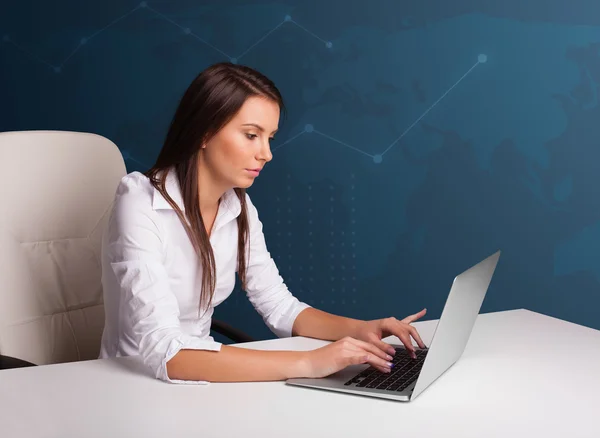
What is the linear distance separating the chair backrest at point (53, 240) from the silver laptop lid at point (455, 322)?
105 centimetres

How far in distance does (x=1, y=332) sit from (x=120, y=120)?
6.23 ft

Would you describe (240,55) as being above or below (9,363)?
above

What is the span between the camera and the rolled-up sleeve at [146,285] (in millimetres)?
1495

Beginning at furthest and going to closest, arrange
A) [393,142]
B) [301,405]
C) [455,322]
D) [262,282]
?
[393,142] → [262,282] → [455,322] → [301,405]

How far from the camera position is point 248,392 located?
140cm

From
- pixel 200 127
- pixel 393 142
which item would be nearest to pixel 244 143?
pixel 200 127

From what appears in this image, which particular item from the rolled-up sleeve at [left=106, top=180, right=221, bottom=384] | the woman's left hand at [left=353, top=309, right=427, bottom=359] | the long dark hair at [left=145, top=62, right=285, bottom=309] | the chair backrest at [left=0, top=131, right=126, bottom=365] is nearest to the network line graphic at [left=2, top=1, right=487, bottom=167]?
the chair backrest at [left=0, top=131, right=126, bottom=365]

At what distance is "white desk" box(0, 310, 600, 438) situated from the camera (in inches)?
47.8

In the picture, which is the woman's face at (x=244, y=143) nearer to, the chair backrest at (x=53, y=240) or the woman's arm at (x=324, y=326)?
the woman's arm at (x=324, y=326)

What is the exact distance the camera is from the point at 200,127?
5.90ft

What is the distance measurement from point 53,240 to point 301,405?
3.39 feet

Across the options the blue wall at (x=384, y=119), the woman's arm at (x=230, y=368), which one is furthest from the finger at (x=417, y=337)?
the blue wall at (x=384, y=119)

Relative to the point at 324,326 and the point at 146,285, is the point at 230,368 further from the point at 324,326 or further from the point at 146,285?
the point at 324,326

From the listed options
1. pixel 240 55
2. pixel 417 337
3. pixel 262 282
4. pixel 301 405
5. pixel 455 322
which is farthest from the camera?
pixel 240 55
